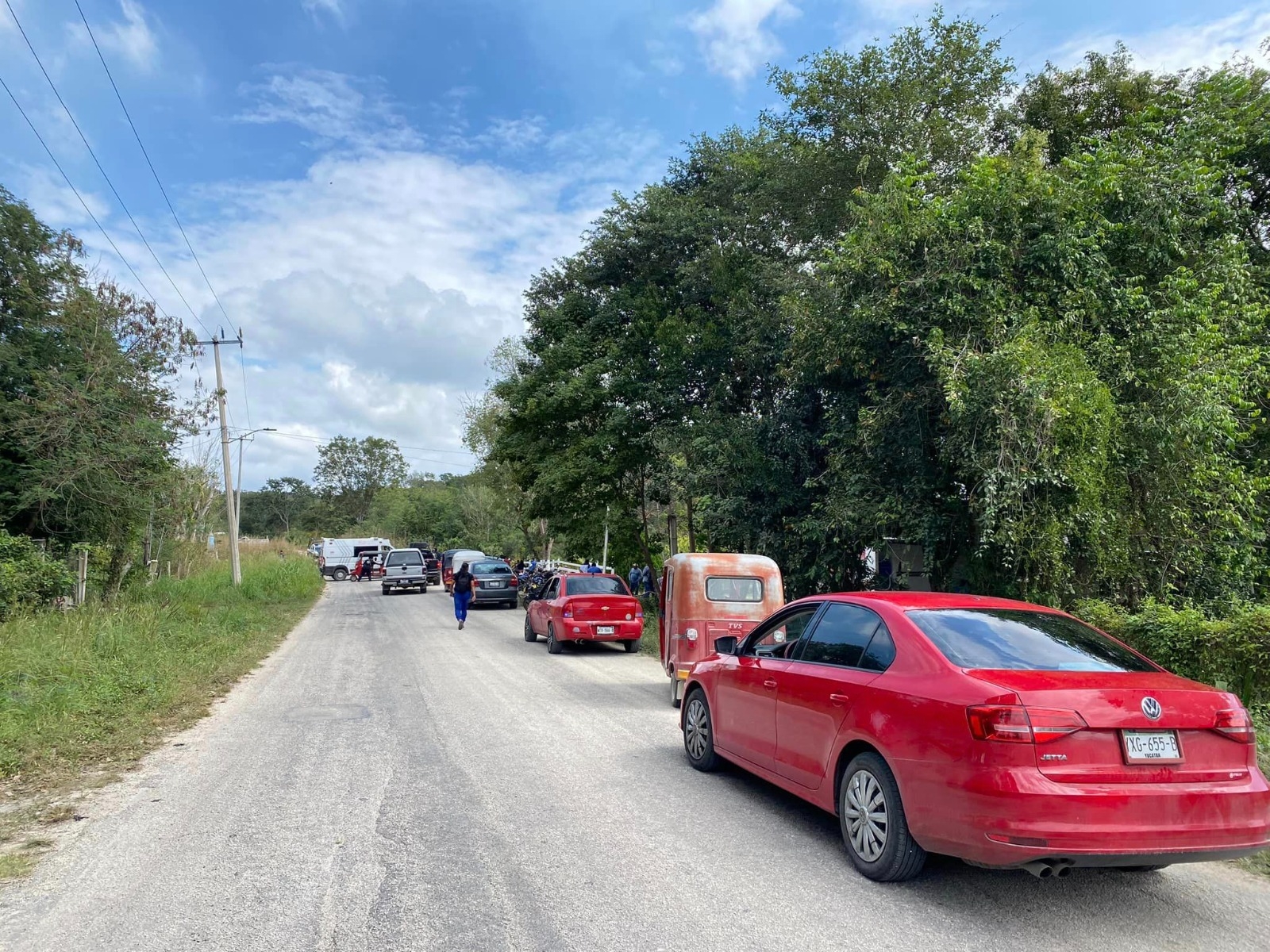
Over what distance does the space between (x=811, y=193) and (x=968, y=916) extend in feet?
55.3

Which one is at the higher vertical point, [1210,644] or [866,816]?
[1210,644]

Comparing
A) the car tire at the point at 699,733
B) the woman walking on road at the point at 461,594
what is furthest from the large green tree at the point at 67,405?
the car tire at the point at 699,733

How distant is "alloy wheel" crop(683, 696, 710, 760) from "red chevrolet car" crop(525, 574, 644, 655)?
892 centimetres

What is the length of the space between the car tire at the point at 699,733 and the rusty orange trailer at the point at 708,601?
336 centimetres

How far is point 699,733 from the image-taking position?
7.25 m

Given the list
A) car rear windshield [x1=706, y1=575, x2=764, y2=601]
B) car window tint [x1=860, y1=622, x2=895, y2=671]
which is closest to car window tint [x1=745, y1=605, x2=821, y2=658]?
car window tint [x1=860, y1=622, x2=895, y2=671]

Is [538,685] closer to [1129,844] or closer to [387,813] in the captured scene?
[387,813]

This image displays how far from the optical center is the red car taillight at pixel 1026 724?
4.04 metres

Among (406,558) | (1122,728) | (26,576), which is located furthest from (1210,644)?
(406,558)

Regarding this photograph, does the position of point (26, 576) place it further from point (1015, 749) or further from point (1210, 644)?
point (1210, 644)

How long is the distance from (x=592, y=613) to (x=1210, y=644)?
10.4 metres

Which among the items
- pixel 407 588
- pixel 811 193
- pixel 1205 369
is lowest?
pixel 407 588

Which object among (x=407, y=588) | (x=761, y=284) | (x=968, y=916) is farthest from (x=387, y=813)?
(x=407, y=588)

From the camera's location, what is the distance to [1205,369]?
12.2m
